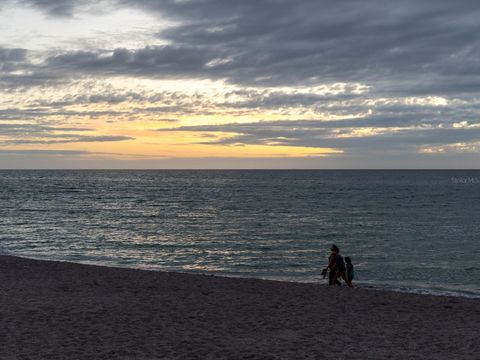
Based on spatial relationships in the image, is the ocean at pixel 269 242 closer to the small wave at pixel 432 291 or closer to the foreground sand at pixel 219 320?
the small wave at pixel 432 291

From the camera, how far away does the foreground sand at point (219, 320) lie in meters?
11.8

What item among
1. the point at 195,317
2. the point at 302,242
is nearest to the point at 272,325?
the point at 195,317

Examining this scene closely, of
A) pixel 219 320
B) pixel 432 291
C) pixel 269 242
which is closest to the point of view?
pixel 219 320

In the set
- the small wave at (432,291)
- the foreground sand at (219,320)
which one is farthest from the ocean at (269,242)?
the foreground sand at (219,320)

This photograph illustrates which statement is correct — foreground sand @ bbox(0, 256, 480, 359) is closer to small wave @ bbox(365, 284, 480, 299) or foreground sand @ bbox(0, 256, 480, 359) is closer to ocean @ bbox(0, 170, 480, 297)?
small wave @ bbox(365, 284, 480, 299)

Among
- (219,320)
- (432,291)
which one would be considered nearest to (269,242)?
(432,291)

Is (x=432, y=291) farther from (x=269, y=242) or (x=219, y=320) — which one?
(x=269, y=242)

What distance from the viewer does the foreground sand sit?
38.7 feet

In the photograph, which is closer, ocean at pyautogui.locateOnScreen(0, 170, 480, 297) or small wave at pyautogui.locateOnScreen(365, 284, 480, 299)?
small wave at pyautogui.locateOnScreen(365, 284, 480, 299)

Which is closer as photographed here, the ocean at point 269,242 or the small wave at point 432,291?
the small wave at point 432,291

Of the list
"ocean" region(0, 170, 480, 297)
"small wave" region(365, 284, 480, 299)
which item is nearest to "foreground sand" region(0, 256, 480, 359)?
"small wave" region(365, 284, 480, 299)

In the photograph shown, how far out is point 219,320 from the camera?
14.8 metres

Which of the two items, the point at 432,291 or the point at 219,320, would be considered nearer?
the point at 219,320

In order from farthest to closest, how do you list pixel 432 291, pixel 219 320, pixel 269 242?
pixel 269 242 → pixel 432 291 → pixel 219 320
